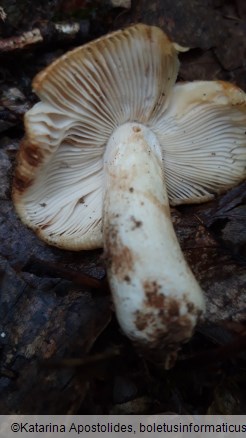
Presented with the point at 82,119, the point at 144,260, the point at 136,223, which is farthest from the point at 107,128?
the point at 144,260

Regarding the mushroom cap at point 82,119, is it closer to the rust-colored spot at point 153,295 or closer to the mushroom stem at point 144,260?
the mushroom stem at point 144,260

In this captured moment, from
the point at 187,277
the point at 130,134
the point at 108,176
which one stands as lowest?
the point at 187,277

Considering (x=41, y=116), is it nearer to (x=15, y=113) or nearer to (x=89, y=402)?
(x=15, y=113)

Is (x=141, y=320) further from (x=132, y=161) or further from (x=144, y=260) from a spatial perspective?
(x=132, y=161)

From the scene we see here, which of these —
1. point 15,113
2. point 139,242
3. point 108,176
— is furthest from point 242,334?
point 15,113

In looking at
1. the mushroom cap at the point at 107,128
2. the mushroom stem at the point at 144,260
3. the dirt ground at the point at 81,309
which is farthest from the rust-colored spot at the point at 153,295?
the mushroom cap at the point at 107,128

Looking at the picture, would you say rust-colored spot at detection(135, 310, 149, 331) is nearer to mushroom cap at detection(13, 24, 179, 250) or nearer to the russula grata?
the russula grata

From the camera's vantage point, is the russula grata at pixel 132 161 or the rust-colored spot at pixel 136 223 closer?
the russula grata at pixel 132 161

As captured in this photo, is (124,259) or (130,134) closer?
(124,259)
